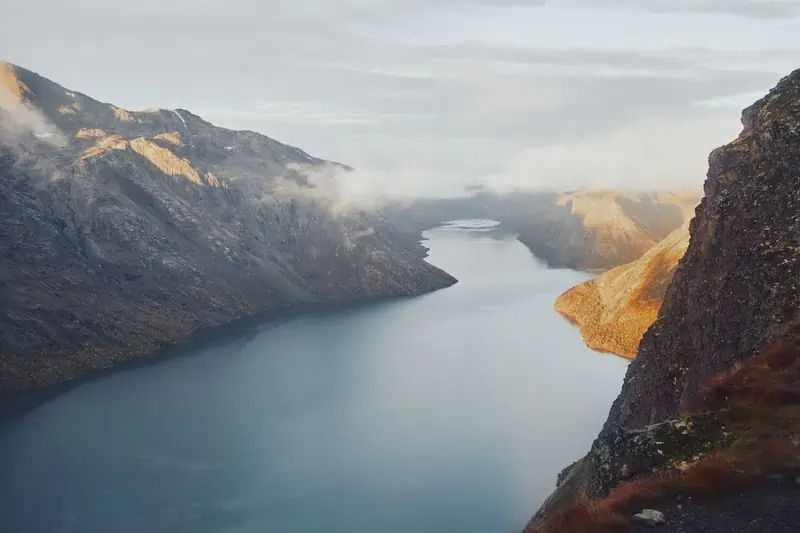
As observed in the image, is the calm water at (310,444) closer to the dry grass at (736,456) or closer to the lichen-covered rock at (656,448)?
the lichen-covered rock at (656,448)

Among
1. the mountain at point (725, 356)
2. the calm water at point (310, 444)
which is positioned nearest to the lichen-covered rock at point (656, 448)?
the mountain at point (725, 356)

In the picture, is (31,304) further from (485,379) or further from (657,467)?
(657,467)

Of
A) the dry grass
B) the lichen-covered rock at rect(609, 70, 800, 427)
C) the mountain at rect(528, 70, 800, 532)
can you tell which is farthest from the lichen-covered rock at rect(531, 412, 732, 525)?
the lichen-covered rock at rect(609, 70, 800, 427)

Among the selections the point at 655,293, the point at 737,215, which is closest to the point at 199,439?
the point at 737,215

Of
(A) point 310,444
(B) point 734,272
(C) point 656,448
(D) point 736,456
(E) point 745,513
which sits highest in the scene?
(B) point 734,272

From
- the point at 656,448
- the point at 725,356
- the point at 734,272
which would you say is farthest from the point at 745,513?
the point at 734,272

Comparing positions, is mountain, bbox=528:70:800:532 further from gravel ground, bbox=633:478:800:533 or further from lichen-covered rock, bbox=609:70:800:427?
gravel ground, bbox=633:478:800:533

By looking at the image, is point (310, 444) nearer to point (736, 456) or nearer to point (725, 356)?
point (725, 356)
